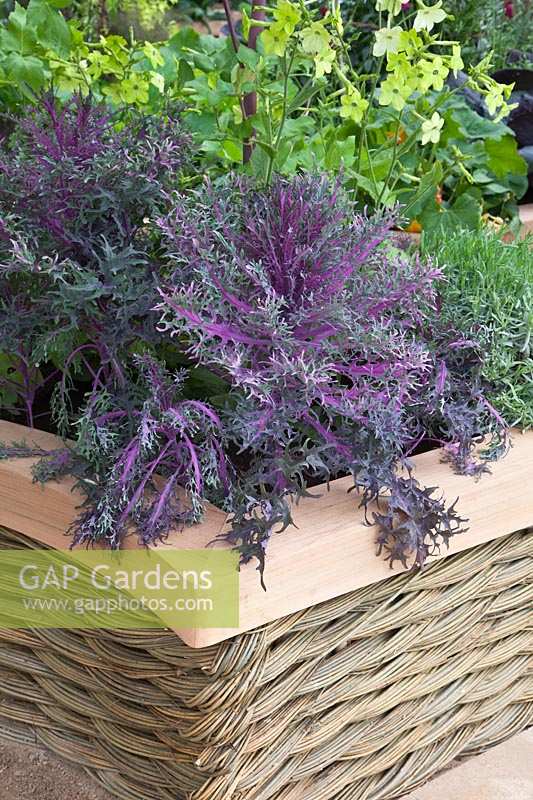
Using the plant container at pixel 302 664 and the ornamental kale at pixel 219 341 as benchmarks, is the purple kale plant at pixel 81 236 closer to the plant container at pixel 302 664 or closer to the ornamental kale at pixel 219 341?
the ornamental kale at pixel 219 341

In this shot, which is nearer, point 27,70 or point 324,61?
point 324,61

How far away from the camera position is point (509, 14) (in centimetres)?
371

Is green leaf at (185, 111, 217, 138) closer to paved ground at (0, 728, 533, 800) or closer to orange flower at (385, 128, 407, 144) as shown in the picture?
orange flower at (385, 128, 407, 144)

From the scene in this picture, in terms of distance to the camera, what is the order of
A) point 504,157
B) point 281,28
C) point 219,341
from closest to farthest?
point 219,341
point 281,28
point 504,157

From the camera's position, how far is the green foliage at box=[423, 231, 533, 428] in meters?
1.30

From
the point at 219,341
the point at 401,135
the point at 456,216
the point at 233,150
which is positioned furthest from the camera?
the point at 401,135

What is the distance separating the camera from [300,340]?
108cm

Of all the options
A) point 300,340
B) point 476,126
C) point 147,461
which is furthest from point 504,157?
point 147,461

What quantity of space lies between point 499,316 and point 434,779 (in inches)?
25.7

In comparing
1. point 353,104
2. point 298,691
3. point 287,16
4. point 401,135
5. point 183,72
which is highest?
point 287,16

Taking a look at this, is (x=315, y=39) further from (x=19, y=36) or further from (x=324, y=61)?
(x=19, y=36)

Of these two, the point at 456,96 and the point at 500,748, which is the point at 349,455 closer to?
the point at 500,748

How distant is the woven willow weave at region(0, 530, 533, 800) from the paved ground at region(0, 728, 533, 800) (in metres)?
0.02

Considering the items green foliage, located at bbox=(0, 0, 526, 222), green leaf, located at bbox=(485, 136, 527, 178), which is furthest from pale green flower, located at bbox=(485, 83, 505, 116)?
green leaf, located at bbox=(485, 136, 527, 178)
